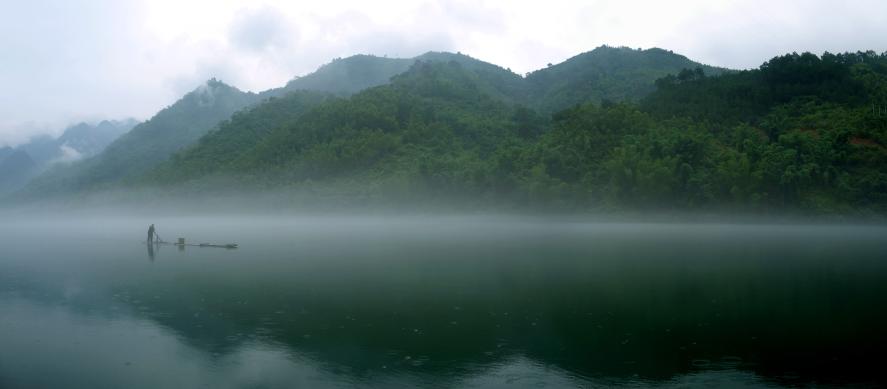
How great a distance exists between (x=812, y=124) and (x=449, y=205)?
40.5 m

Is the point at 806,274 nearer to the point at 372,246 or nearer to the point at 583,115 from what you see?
the point at 372,246

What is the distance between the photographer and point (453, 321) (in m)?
15.6

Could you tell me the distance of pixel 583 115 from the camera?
78.1 metres

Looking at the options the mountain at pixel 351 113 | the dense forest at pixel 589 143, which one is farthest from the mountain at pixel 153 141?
the dense forest at pixel 589 143

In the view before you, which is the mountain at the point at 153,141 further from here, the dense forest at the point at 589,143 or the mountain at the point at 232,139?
the mountain at the point at 232,139

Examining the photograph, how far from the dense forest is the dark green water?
1058 inches

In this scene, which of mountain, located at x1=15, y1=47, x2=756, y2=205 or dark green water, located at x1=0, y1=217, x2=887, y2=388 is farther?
mountain, located at x1=15, y1=47, x2=756, y2=205

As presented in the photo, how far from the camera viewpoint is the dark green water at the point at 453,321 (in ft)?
37.7

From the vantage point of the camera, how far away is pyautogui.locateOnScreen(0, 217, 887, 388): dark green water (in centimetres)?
1148

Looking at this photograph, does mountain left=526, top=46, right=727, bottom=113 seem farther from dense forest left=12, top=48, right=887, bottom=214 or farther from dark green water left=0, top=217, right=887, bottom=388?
dark green water left=0, top=217, right=887, bottom=388

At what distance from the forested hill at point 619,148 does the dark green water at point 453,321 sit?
87.5ft

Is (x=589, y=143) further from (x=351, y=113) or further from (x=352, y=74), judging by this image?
(x=352, y=74)

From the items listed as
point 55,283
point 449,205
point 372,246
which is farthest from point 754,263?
point 449,205

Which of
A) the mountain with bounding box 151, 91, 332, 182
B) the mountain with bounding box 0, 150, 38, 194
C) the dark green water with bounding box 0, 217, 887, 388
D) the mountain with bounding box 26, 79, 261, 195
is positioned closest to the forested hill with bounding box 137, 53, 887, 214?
the mountain with bounding box 151, 91, 332, 182
